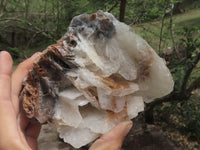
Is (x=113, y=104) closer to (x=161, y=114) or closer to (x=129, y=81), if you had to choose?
(x=129, y=81)

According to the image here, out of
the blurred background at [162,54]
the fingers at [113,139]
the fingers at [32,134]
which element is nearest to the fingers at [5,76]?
the fingers at [32,134]

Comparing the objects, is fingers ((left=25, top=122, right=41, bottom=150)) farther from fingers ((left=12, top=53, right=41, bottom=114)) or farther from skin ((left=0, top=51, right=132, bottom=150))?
fingers ((left=12, top=53, right=41, bottom=114))

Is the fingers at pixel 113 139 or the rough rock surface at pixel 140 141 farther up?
the fingers at pixel 113 139

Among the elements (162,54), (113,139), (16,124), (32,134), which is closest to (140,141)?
(162,54)

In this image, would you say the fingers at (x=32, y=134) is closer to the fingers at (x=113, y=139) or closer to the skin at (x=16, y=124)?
the skin at (x=16, y=124)

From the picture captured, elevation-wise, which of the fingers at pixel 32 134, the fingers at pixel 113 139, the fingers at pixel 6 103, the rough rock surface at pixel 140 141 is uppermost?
the fingers at pixel 6 103

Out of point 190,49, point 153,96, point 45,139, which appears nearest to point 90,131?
point 153,96

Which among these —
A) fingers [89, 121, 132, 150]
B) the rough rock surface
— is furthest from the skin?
the rough rock surface
